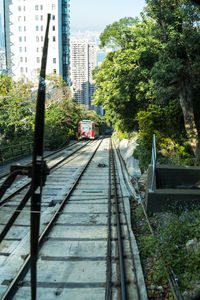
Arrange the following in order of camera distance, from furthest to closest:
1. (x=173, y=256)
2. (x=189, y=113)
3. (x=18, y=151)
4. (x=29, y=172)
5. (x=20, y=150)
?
(x=189, y=113), (x=173, y=256), (x=18, y=151), (x=20, y=150), (x=29, y=172)

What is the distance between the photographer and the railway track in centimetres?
394

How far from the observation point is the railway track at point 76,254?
3.94 meters

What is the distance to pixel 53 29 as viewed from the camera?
1977 mm

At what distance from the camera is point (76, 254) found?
5.15 meters


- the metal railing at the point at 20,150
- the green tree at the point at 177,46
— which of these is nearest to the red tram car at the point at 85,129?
the green tree at the point at 177,46

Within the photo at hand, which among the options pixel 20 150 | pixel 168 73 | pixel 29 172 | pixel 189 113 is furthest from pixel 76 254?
pixel 189 113

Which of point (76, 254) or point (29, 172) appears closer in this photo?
point (29, 172)

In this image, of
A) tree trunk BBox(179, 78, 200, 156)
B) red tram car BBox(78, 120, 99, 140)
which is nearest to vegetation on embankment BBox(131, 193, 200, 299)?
tree trunk BBox(179, 78, 200, 156)

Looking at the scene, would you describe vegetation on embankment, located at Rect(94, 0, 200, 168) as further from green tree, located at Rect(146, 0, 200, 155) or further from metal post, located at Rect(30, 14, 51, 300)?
metal post, located at Rect(30, 14, 51, 300)

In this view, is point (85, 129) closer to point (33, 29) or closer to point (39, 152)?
point (33, 29)

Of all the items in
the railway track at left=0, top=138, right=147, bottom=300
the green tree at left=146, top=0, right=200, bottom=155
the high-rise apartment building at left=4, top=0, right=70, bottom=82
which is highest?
the green tree at left=146, top=0, right=200, bottom=155

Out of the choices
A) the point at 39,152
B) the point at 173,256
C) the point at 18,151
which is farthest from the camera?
the point at 173,256

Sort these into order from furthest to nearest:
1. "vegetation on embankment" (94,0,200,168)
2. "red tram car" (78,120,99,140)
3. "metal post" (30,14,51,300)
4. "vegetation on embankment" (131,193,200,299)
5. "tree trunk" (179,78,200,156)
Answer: "red tram car" (78,120,99,140)
"tree trunk" (179,78,200,156)
"vegetation on embankment" (94,0,200,168)
"vegetation on embankment" (131,193,200,299)
"metal post" (30,14,51,300)

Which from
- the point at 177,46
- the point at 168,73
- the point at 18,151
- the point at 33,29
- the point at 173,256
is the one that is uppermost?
the point at 177,46
